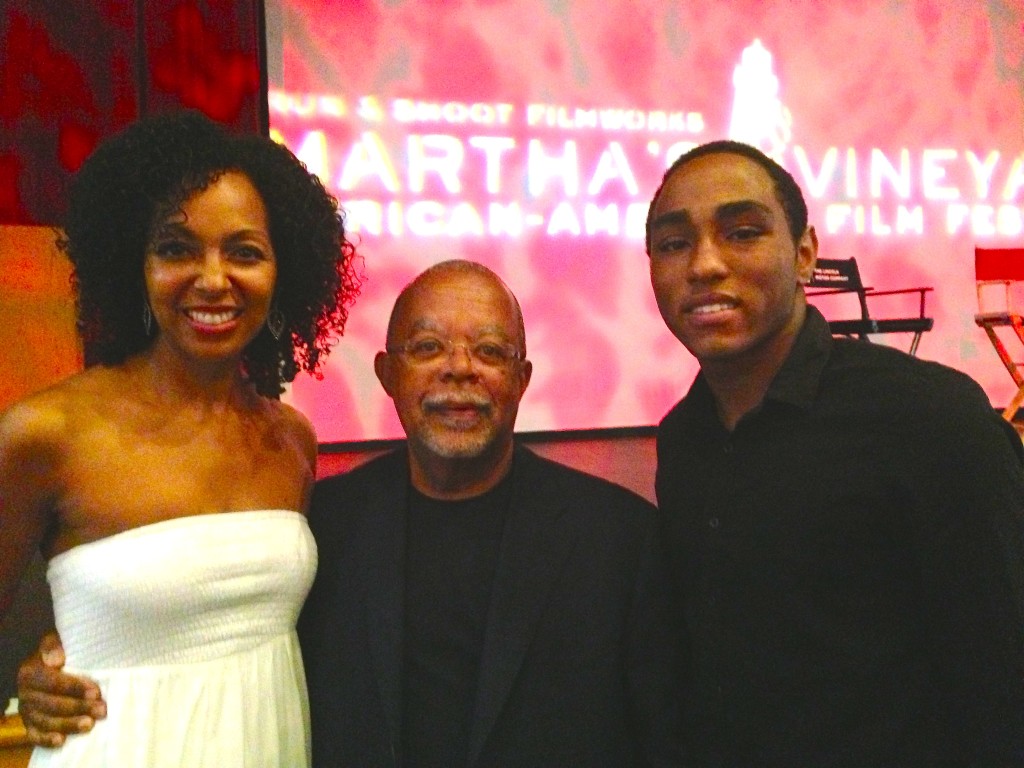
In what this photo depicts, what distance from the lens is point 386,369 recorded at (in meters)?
1.59

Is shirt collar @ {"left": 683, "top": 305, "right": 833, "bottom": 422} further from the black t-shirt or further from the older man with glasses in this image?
the black t-shirt

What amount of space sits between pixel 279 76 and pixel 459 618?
13.3ft

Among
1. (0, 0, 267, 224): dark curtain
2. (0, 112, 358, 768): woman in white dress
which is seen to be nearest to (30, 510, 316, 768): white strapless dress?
(0, 112, 358, 768): woman in white dress

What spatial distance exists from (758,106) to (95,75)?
3.92 metres

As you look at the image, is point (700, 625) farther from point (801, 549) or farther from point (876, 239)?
point (876, 239)

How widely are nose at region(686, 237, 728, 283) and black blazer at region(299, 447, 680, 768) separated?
425 millimetres

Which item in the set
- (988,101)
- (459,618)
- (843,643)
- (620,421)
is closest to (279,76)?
(620,421)

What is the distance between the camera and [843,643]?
1.18 metres

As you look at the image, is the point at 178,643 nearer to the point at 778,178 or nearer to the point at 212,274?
the point at 212,274

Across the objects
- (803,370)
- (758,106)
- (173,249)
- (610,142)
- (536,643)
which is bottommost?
(536,643)

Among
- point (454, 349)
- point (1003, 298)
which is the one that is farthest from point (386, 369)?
point (1003, 298)

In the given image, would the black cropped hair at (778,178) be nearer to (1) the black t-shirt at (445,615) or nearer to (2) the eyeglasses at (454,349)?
(2) the eyeglasses at (454,349)

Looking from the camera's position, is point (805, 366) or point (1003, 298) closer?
point (805, 366)

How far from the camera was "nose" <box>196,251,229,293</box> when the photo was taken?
1299 mm
